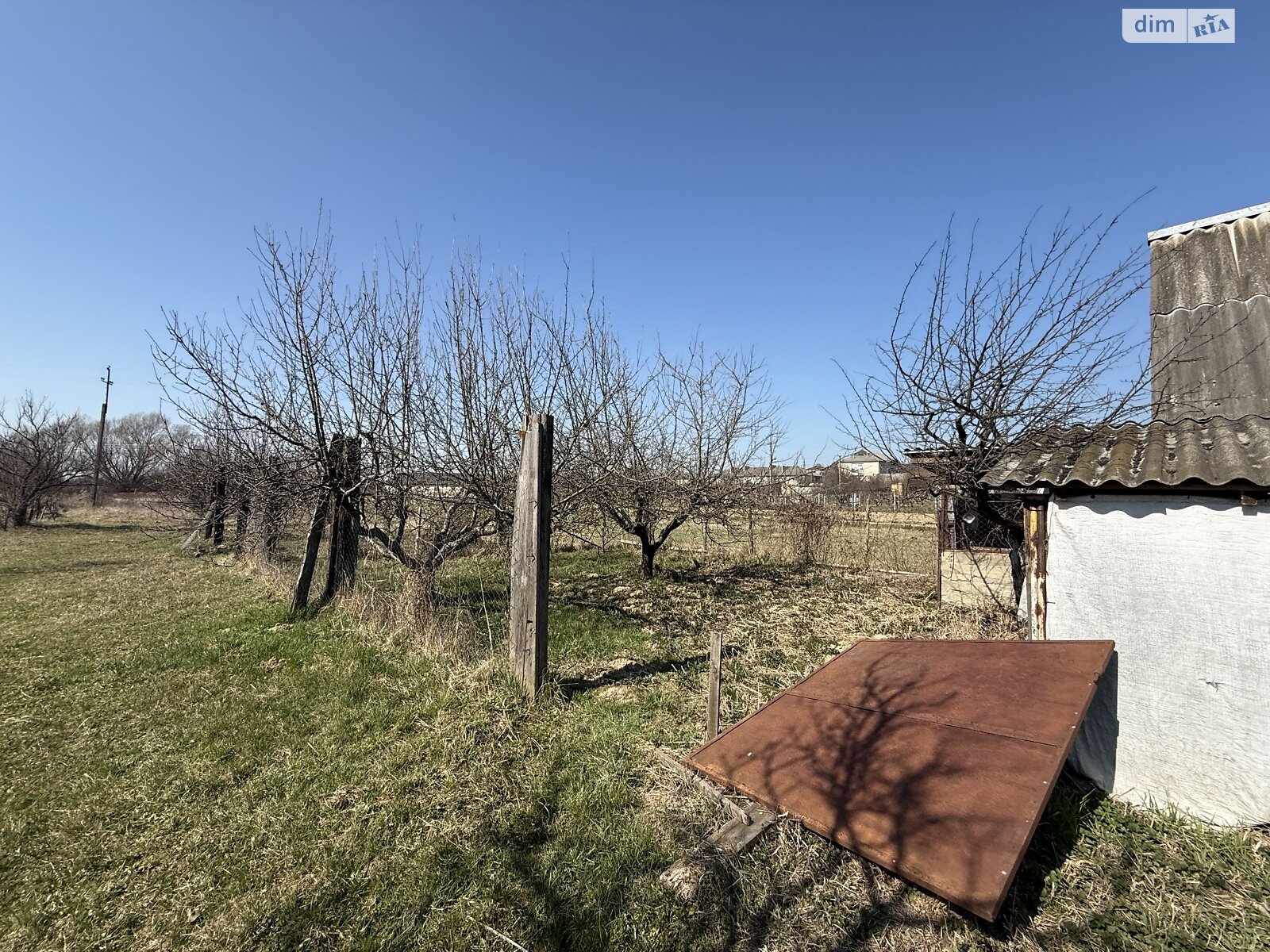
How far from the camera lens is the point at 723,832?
8.16ft

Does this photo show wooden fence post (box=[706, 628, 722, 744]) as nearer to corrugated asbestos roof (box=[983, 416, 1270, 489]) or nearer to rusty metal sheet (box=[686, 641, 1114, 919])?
rusty metal sheet (box=[686, 641, 1114, 919])

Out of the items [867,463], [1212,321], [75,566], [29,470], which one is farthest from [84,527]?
[1212,321]

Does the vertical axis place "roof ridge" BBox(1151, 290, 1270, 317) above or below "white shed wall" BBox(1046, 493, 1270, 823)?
above

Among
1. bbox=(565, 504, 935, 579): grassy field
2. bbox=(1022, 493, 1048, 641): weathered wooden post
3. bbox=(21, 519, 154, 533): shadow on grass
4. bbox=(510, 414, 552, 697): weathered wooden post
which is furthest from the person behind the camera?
bbox=(21, 519, 154, 533): shadow on grass

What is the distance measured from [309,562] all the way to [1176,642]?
807 centimetres

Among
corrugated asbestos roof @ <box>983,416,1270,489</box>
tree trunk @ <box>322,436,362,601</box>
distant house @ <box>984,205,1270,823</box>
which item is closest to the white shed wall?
distant house @ <box>984,205,1270,823</box>

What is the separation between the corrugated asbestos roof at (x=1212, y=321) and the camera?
402cm

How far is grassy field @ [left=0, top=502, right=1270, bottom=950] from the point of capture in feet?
6.84

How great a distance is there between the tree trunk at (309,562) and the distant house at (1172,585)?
23.4 ft

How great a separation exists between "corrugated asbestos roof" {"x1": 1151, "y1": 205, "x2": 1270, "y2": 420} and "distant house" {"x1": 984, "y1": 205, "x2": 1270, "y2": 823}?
37mm

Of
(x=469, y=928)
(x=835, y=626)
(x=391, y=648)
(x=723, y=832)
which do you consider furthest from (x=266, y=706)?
(x=835, y=626)

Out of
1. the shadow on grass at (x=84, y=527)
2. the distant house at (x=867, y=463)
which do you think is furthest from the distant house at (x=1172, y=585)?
the shadow on grass at (x=84, y=527)

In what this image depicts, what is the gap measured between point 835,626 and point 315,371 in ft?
23.2

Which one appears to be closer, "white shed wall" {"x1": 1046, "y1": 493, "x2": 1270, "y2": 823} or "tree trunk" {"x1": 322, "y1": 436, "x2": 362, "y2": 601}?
"white shed wall" {"x1": 1046, "y1": 493, "x2": 1270, "y2": 823}
